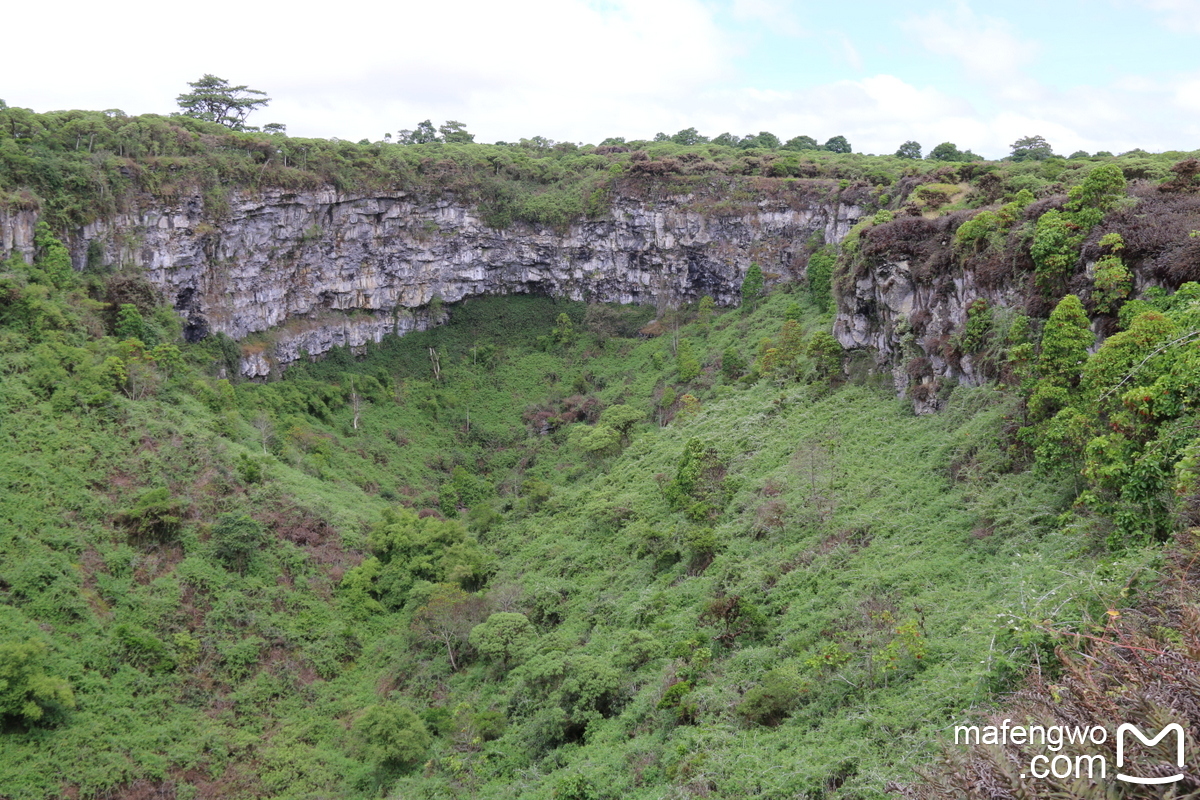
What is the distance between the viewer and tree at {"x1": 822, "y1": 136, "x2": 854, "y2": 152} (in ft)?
274

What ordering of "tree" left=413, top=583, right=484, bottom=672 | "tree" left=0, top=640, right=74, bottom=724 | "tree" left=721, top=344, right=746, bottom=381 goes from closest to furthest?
"tree" left=0, top=640, right=74, bottom=724 < "tree" left=413, top=583, right=484, bottom=672 < "tree" left=721, top=344, right=746, bottom=381

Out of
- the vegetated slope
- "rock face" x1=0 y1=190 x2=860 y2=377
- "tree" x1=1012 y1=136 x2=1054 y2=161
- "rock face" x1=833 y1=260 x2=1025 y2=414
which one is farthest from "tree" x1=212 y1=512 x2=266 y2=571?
"tree" x1=1012 y1=136 x2=1054 y2=161

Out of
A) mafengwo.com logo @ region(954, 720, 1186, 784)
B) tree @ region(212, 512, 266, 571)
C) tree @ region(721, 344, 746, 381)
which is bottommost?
tree @ region(212, 512, 266, 571)

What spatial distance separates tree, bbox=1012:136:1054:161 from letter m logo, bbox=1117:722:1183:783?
7080cm

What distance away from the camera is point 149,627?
92.7 feet

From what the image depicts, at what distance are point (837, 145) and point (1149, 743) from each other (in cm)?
8742

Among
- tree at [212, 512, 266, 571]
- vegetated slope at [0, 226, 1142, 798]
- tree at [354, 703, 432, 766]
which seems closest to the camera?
vegetated slope at [0, 226, 1142, 798]

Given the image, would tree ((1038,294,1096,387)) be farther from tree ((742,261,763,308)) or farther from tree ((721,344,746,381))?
tree ((742,261,763,308))

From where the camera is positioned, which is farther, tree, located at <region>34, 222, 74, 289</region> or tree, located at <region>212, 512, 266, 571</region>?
tree, located at <region>34, 222, 74, 289</region>

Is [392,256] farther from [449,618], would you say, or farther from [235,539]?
[449,618]

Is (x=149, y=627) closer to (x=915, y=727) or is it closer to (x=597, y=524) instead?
(x=597, y=524)

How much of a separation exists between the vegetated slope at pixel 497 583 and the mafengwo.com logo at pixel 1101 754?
18.6ft

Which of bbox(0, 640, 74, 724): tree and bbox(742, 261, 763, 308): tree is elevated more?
bbox(742, 261, 763, 308): tree

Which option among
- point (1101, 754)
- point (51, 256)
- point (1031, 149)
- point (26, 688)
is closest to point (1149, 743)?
point (1101, 754)
